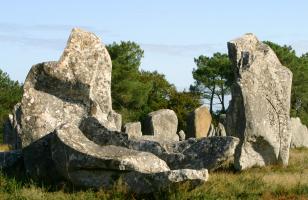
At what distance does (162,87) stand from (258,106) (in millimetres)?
47966

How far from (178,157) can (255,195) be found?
2034mm

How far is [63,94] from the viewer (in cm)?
1429

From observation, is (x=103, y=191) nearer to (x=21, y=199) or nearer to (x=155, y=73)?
(x=21, y=199)

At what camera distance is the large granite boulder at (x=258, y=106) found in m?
17.6

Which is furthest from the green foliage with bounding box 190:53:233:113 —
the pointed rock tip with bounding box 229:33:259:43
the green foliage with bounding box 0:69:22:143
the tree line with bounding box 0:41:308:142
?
the pointed rock tip with bounding box 229:33:259:43

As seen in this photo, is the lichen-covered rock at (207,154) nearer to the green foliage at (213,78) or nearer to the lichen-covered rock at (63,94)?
the lichen-covered rock at (63,94)

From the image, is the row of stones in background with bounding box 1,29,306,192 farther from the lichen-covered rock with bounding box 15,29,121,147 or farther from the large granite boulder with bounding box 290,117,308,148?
the large granite boulder with bounding box 290,117,308,148

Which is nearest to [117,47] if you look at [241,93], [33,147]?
[241,93]

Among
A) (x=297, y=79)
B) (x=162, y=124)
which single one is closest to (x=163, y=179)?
(x=162, y=124)

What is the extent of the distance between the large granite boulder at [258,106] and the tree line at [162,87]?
3270cm

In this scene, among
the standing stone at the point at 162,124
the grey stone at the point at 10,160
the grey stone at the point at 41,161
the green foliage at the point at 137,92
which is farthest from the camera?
the green foliage at the point at 137,92

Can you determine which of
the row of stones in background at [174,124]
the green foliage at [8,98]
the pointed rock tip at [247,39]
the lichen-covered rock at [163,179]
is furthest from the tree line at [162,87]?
the lichen-covered rock at [163,179]

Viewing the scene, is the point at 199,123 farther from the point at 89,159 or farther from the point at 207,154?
the point at 89,159

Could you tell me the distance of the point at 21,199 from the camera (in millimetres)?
10734
